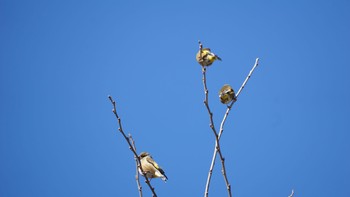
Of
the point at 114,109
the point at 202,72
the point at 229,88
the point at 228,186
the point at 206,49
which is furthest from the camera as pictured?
the point at 206,49

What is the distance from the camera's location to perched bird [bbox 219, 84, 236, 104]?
4602mm

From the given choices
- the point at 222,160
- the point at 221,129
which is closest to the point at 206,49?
the point at 221,129

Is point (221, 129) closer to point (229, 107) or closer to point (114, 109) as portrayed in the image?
point (229, 107)

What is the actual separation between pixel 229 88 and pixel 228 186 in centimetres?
175

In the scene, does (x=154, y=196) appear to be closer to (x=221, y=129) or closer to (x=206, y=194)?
(x=206, y=194)

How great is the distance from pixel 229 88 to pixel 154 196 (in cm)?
194

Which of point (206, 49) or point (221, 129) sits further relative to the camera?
point (206, 49)

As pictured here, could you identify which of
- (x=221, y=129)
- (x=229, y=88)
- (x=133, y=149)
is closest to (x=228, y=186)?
(x=221, y=129)

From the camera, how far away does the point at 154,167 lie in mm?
5980

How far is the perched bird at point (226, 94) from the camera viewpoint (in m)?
4.60

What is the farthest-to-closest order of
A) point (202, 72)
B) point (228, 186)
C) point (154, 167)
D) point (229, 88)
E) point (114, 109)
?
point (154, 167)
point (229, 88)
point (202, 72)
point (114, 109)
point (228, 186)

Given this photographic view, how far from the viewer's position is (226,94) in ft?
15.1

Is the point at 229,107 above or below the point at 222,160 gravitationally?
above

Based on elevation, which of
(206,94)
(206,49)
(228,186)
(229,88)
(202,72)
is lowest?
(228,186)
